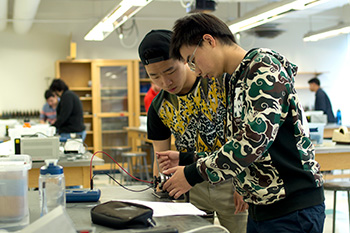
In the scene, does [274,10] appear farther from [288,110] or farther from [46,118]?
[46,118]

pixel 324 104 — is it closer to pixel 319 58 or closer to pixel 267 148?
pixel 319 58

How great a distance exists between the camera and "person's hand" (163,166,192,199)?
1484 mm

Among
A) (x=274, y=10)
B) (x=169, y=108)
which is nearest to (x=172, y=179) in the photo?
(x=169, y=108)

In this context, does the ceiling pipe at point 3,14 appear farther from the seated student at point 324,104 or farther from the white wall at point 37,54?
the seated student at point 324,104

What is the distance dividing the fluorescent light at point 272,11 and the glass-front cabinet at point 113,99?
288 centimetres

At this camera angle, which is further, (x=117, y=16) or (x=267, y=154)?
(x=117, y=16)

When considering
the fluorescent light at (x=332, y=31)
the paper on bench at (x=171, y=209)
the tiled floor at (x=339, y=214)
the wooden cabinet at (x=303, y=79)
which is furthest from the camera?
the wooden cabinet at (x=303, y=79)

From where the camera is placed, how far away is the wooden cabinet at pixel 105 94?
8883mm

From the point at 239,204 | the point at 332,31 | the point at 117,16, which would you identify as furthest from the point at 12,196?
the point at 332,31

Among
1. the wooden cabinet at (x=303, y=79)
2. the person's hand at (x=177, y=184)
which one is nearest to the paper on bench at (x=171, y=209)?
the person's hand at (x=177, y=184)

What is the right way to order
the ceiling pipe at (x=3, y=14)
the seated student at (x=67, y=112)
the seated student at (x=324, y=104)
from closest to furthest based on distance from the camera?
the seated student at (x=67, y=112), the ceiling pipe at (x=3, y=14), the seated student at (x=324, y=104)

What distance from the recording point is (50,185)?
1406 mm

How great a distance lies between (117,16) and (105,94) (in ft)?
12.6

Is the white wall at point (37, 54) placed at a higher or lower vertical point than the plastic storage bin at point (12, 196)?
higher
